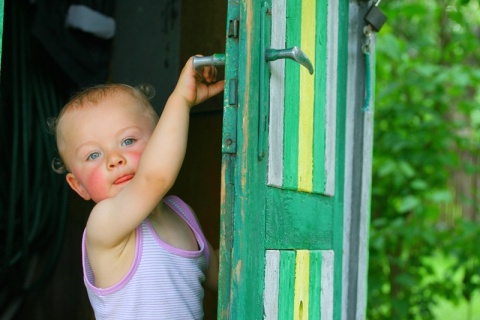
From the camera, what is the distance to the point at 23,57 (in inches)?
122

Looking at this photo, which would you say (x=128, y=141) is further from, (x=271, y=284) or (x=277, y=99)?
(x=271, y=284)

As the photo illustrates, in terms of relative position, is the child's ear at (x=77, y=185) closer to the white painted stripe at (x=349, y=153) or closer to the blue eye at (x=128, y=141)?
the blue eye at (x=128, y=141)

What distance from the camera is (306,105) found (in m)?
2.37

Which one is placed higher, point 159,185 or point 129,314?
point 159,185

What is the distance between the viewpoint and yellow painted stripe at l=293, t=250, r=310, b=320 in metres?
2.28

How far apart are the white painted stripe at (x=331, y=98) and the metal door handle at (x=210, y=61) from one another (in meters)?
0.73

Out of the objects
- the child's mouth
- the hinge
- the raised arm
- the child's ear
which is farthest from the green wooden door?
the child's ear

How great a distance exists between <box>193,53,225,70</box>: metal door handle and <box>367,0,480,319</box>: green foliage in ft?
9.55

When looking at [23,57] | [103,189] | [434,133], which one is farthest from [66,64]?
[434,133]

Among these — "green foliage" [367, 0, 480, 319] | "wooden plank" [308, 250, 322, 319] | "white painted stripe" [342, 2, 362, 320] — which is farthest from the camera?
"green foliage" [367, 0, 480, 319]

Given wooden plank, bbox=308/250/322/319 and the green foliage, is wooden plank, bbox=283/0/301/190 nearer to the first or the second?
wooden plank, bbox=308/250/322/319

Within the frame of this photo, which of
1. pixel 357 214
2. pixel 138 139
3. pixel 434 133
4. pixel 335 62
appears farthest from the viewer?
pixel 434 133

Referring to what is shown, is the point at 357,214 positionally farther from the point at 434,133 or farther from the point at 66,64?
the point at 434,133

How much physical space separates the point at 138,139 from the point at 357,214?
48.3 inches
